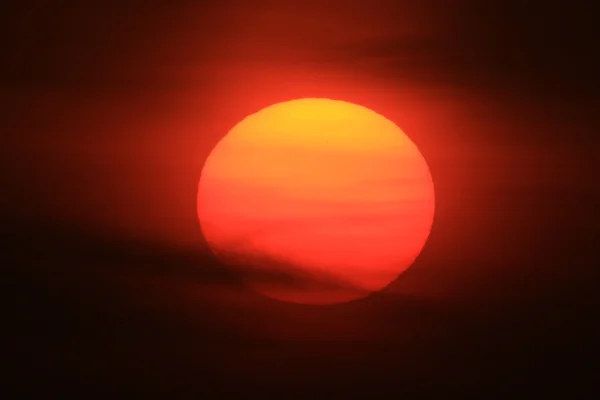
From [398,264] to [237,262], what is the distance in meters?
0.49

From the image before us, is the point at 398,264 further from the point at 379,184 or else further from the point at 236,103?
the point at 236,103

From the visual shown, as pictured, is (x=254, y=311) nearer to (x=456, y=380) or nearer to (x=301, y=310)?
(x=301, y=310)

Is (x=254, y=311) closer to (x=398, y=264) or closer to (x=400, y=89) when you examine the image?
(x=398, y=264)

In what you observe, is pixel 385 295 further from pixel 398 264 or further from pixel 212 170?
pixel 212 170

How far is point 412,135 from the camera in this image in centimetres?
487

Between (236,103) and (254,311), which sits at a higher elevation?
(236,103)

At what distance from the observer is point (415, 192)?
16.0ft

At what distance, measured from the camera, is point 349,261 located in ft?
16.1

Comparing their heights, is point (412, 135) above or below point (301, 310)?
above

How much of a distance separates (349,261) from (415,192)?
297 mm

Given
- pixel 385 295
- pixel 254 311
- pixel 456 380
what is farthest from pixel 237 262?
pixel 456 380

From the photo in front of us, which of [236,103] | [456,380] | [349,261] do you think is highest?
[236,103]

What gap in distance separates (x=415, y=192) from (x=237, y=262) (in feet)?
1.92

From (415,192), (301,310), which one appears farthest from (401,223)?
(301,310)
